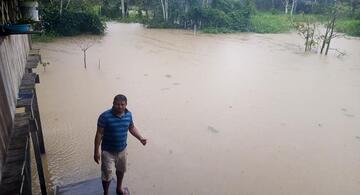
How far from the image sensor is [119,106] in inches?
118

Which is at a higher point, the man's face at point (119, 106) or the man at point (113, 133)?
the man's face at point (119, 106)

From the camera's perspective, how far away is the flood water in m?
4.67

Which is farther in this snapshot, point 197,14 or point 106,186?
point 197,14

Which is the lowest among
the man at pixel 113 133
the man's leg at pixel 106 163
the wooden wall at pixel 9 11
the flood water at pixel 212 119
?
the flood water at pixel 212 119

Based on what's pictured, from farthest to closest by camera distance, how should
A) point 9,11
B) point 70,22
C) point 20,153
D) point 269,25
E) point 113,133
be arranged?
point 269,25 < point 70,22 < point 9,11 < point 113,133 < point 20,153

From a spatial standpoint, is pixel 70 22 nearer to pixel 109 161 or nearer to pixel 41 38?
pixel 41 38

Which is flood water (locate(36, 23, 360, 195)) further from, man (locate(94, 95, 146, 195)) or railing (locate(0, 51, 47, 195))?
railing (locate(0, 51, 47, 195))

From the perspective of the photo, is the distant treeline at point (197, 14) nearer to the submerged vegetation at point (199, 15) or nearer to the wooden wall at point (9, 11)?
the submerged vegetation at point (199, 15)

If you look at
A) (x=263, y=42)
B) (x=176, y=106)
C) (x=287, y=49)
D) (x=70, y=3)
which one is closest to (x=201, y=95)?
(x=176, y=106)

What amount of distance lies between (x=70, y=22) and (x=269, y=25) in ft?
45.0

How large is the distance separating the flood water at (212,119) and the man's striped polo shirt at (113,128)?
129 centimetres

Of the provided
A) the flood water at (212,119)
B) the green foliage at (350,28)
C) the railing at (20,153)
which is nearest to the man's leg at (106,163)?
the railing at (20,153)

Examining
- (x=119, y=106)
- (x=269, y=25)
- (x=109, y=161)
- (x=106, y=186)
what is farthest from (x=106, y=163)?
(x=269, y=25)

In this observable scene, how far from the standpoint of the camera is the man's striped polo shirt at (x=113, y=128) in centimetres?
304
